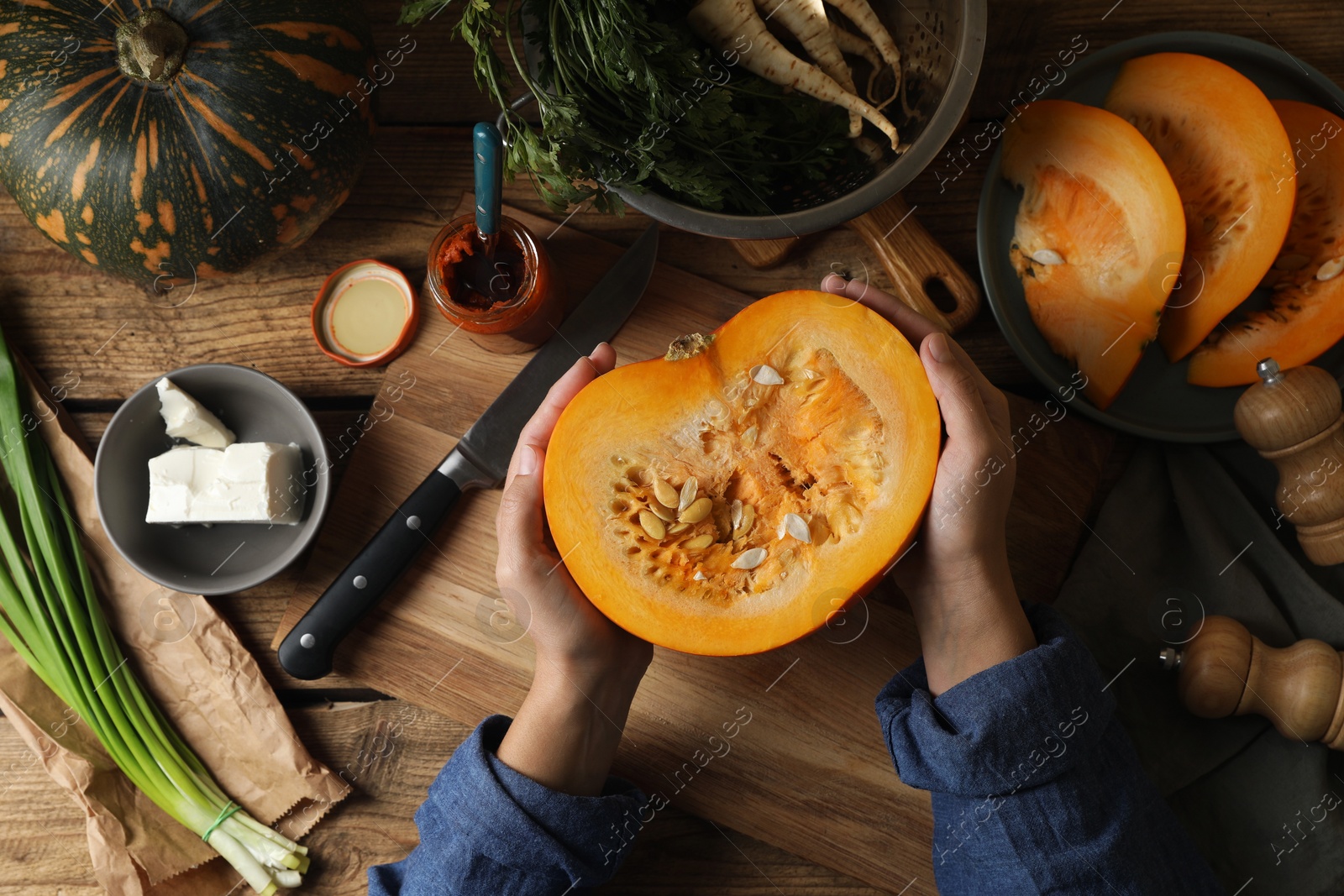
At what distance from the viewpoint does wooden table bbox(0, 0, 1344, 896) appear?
1.34m

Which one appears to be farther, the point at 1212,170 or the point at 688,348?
the point at 1212,170

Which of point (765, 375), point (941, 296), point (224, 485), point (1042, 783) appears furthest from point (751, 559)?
point (224, 485)

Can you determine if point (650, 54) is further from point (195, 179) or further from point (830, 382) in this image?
point (195, 179)

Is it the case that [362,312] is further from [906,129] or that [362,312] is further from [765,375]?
[906,129]

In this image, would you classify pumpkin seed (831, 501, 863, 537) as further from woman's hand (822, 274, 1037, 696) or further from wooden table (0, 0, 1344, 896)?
wooden table (0, 0, 1344, 896)

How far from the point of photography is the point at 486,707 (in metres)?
1.34

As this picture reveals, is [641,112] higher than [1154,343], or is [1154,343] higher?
[641,112]

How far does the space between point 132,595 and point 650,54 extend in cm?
117

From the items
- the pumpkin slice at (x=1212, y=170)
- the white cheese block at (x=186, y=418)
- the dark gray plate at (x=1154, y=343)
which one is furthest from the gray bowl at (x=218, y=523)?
the pumpkin slice at (x=1212, y=170)

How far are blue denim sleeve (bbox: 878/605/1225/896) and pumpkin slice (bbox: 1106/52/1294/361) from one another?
0.52m

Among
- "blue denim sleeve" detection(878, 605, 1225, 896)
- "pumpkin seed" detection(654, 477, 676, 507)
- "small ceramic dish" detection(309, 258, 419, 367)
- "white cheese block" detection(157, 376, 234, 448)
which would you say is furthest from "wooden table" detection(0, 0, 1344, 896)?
"pumpkin seed" detection(654, 477, 676, 507)

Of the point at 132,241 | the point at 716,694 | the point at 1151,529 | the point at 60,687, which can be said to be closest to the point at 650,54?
the point at 132,241

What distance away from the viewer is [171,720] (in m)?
1.38

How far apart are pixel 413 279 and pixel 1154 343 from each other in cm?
117
